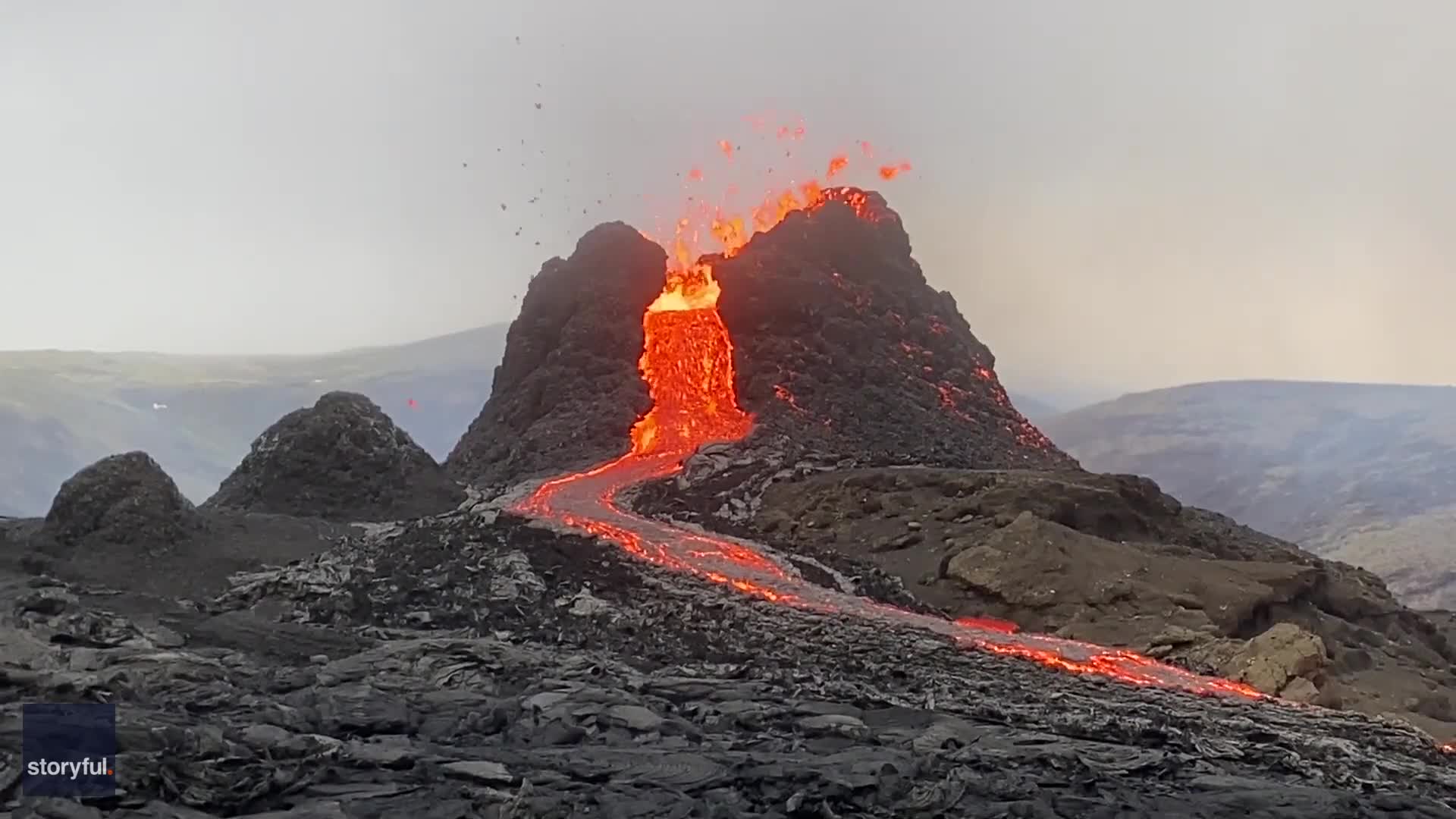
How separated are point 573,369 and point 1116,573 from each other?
3684cm

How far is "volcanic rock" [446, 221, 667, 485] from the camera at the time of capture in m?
59.5

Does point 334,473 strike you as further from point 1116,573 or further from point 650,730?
point 650,730

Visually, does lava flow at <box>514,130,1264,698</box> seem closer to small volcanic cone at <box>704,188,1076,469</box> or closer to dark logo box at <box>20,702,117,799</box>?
small volcanic cone at <box>704,188,1076,469</box>

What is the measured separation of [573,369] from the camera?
63812 mm

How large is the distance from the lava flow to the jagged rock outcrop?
12.7 m

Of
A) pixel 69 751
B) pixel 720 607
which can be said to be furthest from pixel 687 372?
pixel 69 751

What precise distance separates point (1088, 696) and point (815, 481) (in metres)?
26.5

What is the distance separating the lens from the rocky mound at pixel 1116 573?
29.4 m

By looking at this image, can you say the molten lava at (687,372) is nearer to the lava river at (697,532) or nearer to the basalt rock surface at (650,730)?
the lava river at (697,532)

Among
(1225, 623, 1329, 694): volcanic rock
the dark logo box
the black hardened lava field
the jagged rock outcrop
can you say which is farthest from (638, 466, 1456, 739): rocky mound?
the dark logo box

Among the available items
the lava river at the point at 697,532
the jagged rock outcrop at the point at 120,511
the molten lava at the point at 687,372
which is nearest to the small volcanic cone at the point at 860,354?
the molten lava at the point at 687,372

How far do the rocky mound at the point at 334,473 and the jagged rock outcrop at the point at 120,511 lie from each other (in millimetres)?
9357

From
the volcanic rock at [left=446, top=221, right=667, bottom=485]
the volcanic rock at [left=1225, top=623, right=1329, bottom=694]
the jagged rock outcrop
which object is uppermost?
the volcanic rock at [left=446, top=221, right=667, bottom=485]

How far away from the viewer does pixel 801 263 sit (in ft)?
223
